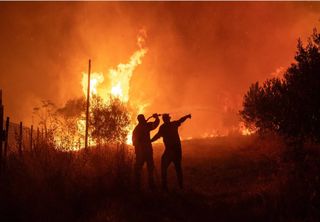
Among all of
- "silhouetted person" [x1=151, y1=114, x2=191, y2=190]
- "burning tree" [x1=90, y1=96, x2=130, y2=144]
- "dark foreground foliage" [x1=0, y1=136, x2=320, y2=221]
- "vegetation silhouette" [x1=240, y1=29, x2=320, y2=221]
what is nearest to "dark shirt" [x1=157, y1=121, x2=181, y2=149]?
"silhouetted person" [x1=151, y1=114, x2=191, y2=190]

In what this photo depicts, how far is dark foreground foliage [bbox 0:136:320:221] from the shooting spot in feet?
31.5

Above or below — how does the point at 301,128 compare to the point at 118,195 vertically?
above

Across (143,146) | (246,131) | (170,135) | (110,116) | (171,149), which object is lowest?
(171,149)

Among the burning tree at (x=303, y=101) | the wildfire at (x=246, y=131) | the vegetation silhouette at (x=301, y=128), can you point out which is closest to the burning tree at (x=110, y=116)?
the wildfire at (x=246, y=131)

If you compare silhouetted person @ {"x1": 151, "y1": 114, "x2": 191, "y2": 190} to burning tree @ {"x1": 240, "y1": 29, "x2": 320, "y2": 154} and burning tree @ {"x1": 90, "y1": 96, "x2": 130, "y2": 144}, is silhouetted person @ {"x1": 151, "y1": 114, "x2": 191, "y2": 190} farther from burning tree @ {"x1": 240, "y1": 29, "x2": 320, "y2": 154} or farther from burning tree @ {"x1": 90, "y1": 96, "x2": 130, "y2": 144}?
burning tree @ {"x1": 90, "y1": 96, "x2": 130, "y2": 144}

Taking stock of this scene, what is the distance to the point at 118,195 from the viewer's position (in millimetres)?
11547

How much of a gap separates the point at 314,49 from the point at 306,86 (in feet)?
9.53

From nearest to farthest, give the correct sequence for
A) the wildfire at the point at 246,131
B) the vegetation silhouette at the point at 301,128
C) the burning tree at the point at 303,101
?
1. the vegetation silhouette at the point at 301,128
2. the burning tree at the point at 303,101
3. the wildfire at the point at 246,131

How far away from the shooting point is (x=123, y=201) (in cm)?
1076

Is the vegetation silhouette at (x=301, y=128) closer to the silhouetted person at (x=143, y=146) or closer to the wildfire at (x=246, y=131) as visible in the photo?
the silhouetted person at (x=143, y=146)

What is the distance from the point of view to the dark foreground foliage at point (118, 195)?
9609 millimetres

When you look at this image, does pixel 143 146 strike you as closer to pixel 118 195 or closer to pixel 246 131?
pixel 118 195

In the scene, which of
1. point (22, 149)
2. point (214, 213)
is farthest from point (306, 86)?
point (22, 149)

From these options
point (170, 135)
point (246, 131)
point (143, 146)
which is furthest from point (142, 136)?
point (246, 131)
